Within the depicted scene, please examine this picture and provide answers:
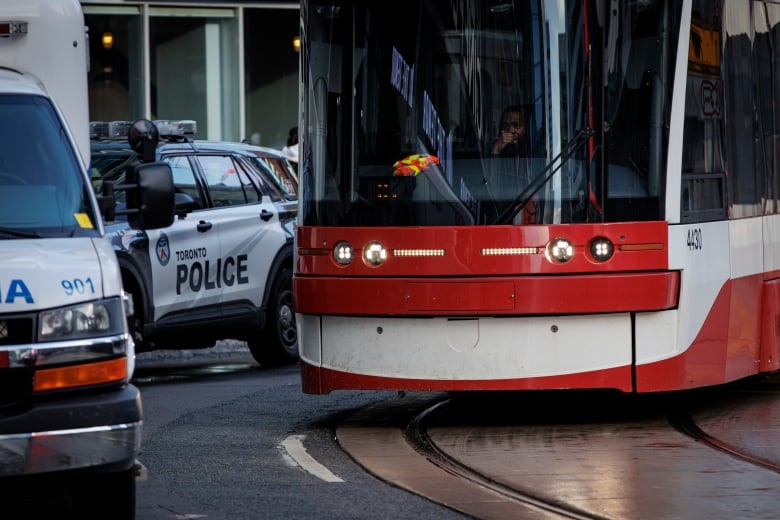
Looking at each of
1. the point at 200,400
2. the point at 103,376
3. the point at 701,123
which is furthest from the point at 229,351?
the point at 103,376

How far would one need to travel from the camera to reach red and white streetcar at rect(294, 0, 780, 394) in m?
10.0

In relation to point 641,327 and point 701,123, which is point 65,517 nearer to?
point 641,327

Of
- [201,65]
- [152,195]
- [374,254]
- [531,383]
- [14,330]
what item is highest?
[201,65]

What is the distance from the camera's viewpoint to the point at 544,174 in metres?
10.1

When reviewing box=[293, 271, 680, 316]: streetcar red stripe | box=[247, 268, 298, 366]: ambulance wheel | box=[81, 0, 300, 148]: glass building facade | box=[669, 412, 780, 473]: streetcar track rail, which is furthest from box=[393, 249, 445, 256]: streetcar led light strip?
box=[81, 0, 300, 148]: glass building facade

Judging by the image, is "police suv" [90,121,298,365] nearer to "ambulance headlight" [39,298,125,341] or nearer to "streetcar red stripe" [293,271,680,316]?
"streetcar red stripe" [293,271,680,316]

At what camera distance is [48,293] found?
6.68 metres

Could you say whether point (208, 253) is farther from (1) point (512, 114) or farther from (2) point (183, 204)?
(1) point (512, 114)

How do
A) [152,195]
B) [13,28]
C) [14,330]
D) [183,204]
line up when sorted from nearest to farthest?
[14,330]
[152,195]
[13,28]
[183,204]

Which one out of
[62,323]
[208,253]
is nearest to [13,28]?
[62,323]

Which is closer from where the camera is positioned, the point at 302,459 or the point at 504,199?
the point at 302,459

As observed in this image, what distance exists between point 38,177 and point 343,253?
9.82 ft

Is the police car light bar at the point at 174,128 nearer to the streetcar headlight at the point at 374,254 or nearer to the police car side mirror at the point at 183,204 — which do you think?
the police car side mirror at the point at 183,204

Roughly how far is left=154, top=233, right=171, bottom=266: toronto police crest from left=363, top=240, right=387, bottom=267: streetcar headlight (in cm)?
355
